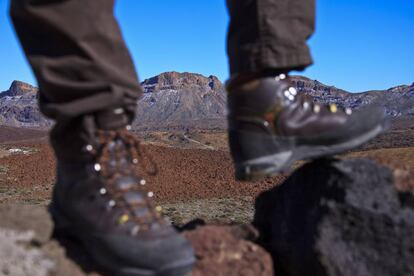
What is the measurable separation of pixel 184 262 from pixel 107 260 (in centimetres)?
28

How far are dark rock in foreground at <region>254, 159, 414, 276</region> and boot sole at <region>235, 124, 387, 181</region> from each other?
0.31 feet

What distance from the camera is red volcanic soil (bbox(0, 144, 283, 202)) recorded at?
8.58 metres

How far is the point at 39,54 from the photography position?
1.87m

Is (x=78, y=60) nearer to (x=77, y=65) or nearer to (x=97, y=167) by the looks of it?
(x=77, y=65)

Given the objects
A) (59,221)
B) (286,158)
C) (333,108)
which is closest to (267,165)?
(286,158)

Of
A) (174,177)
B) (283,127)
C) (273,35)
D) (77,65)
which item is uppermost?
(273,35)

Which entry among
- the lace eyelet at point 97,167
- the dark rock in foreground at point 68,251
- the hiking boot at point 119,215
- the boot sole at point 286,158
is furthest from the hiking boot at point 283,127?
the lace eyelet at point 97,167

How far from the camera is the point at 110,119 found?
73.9 inches

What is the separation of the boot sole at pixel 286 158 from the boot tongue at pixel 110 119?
0.69 meters

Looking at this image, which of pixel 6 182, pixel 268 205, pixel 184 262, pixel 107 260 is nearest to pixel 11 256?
pixel 107 260

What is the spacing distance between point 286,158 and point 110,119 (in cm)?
86

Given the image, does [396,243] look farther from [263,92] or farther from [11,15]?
[11,15]

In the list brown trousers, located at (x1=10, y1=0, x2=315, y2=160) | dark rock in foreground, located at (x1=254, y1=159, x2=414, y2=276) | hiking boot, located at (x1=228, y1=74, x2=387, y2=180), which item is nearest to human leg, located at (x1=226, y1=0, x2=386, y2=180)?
hiking boot, located at (x1=228, y1=74, x2=387, y2=180)

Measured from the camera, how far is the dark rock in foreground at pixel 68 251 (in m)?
1.90
